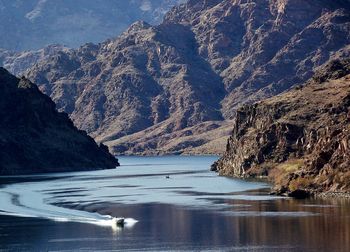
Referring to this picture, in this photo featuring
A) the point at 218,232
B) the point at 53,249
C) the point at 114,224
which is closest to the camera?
the point at 53,249

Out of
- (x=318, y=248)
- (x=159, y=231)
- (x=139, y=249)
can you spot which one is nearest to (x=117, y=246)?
(x=139, y=249)

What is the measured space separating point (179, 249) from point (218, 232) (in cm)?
2036

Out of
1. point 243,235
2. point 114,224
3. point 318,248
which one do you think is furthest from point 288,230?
point 114,224

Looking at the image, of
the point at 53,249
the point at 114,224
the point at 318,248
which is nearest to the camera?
the point at 318,248

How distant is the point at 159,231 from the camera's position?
189250 millimetres

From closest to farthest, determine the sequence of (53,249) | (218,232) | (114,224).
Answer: (53,249)
(218,232)
(114,224)

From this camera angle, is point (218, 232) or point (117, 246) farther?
point (218, 232)

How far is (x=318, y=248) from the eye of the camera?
156 metres

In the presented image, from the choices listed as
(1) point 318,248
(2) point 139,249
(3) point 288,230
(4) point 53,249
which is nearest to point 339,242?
(1) point 318,248

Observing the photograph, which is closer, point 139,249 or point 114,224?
point 139,249

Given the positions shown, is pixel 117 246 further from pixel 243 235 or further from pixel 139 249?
pixel 243 235

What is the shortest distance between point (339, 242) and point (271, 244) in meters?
11.2

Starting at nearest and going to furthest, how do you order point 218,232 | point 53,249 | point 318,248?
point 318,248, point 53,249, point 218,232

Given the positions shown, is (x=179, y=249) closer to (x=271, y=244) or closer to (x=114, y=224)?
(x=271, y=244)
